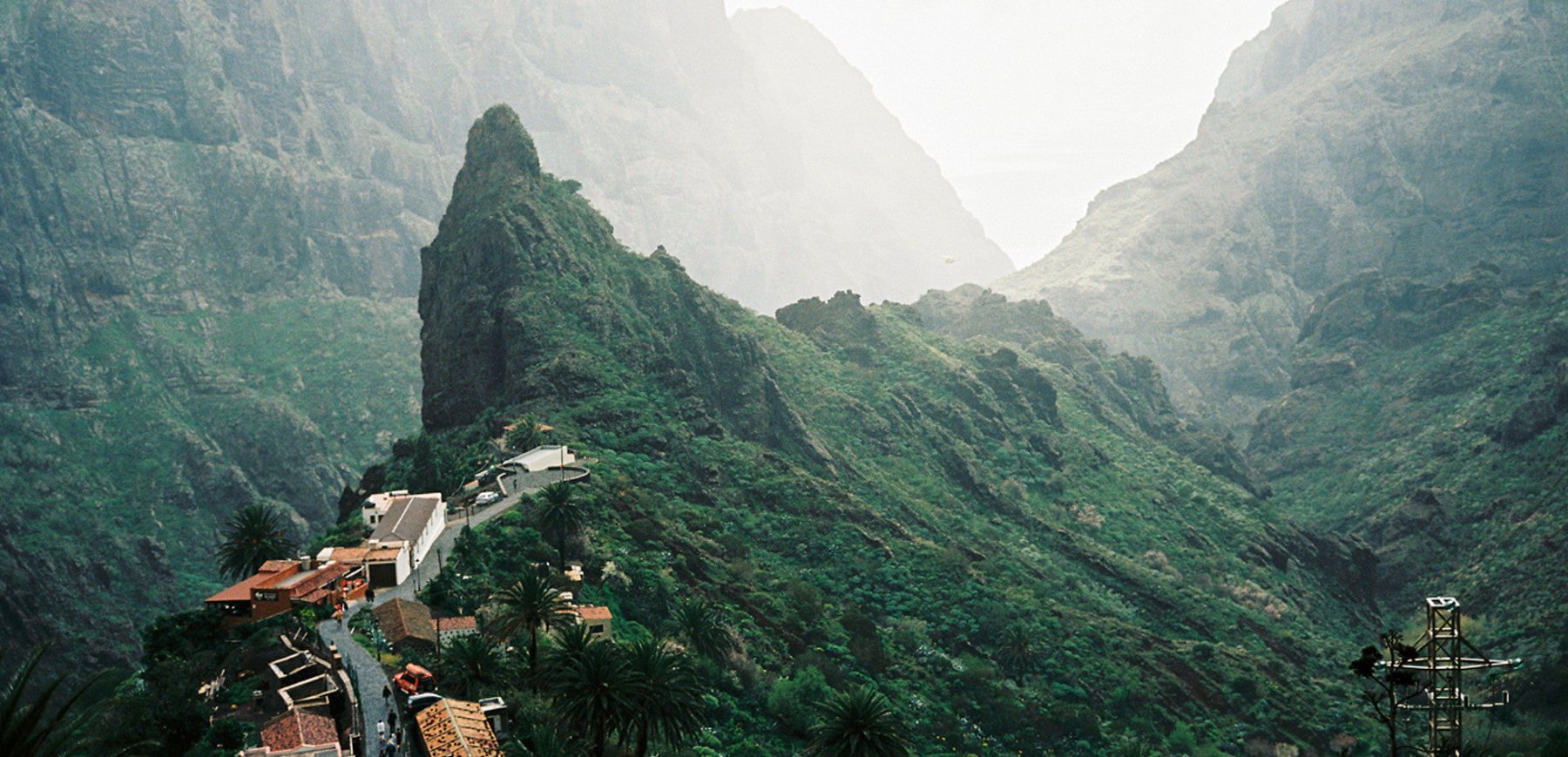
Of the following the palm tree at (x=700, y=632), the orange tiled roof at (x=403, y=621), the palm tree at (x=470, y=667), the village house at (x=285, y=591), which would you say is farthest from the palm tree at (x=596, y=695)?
the palm tree at (x=700, y=632)

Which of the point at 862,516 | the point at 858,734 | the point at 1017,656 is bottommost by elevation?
the point at 1017,656

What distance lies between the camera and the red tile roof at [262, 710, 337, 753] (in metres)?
51.6

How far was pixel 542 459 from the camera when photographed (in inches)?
3903

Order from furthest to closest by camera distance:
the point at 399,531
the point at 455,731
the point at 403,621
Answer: the point at 399,531 → the point at 403,621 → the point at 455,731

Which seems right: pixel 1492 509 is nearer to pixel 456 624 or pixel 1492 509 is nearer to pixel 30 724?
pixel 456 624

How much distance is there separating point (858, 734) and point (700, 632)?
2128cm

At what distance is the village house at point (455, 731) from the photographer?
5059 cm

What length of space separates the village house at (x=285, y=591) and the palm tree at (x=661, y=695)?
20676mm

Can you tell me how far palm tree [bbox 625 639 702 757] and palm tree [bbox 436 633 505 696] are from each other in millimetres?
6662

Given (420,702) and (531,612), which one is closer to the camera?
(420,702)

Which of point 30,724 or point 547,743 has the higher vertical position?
point 30,724

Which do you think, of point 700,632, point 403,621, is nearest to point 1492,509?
point 700,632

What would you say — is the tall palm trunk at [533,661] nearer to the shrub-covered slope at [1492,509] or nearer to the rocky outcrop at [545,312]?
the rocky outcrop at [545,312]

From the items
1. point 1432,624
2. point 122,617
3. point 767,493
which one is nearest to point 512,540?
point 767,493
